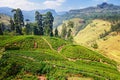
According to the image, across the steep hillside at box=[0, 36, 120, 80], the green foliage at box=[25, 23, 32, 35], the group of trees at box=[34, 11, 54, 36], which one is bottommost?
the steep hillside at box=[0, 36, 120, 80]

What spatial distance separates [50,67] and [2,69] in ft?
40.8

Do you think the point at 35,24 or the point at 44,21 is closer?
the point at 35,24

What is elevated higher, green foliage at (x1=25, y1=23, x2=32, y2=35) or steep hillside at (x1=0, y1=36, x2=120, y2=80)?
green foliage at (x1=25, y1=23, x2=32, y2=35)

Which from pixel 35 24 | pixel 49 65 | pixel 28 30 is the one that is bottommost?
pixel 49 65

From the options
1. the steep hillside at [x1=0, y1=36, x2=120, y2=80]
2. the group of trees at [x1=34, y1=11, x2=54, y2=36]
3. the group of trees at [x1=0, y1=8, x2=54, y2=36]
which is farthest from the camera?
the group of trees at [x1=34, y1=11, x2=54, y2=36]

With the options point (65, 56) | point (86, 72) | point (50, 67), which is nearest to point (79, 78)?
point (86, 72)

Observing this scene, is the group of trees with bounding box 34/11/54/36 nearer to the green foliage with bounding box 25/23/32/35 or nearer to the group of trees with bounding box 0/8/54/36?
the group of trees with bounding box 0/8/54/36

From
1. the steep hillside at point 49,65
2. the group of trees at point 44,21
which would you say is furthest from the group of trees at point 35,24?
the steep hillside at point 49,65

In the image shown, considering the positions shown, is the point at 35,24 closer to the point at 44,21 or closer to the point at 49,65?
the point at 44,21

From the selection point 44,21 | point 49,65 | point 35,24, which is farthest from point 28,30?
point 49,65

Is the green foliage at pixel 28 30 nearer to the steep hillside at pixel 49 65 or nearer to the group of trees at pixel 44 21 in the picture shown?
the group of trees at pixel 44 21

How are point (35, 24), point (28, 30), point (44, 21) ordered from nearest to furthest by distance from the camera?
point (28, 30)
point (35, 24)
point (44, 21)

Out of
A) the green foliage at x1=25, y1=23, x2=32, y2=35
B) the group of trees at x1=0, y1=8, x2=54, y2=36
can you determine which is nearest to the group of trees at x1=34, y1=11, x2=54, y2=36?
the group of trees at x1=0, y1=8, x2=54, y2=36

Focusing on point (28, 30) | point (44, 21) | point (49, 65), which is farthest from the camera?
point (44, 21)
